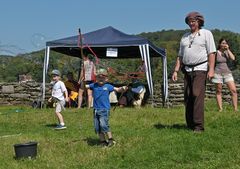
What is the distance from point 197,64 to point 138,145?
5.53 ft

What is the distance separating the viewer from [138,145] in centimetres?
712

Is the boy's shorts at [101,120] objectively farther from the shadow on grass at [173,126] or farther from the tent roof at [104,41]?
the tent roof at [104,41]

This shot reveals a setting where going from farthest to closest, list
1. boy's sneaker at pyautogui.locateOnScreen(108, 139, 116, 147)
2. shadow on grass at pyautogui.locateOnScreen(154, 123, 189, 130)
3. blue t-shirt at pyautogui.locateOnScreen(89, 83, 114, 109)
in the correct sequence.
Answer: shadow on grass at pyautogui.locateOnScreen(154, 123, 189, 130), blue t-shirt at pyautogui.locateOnScreen(89, 83, 114, 109), boy's sneaker at pyautogui.locateOnScreen(108, 139, 116, 147)

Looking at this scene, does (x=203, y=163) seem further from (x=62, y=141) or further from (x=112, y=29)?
(x=112, y=29)

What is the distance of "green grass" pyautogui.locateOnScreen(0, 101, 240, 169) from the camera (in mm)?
6176

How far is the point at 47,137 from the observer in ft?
28.0

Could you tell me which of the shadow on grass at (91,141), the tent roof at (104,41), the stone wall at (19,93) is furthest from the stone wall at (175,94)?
the shadow on grass at (91,141)

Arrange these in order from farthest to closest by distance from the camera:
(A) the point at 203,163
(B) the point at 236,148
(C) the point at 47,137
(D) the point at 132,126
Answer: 1. (D) the point at 132,126
2. (C) the point at 47,137
3. (B) the point at 236,148
4. (A) the point at 203,163

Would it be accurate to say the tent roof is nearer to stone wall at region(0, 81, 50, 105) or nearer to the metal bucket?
stone wall at region(0, 81, 50, 105)

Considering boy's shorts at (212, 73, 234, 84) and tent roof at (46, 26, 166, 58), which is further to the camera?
tent roof at (46, 26, 166, 58)

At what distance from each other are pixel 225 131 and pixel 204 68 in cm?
105

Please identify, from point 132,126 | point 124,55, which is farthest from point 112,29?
point 132,126

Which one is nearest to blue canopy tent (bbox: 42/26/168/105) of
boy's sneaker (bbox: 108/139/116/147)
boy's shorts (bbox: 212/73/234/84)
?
boy's shorts (bbox: 212/73/234/84)

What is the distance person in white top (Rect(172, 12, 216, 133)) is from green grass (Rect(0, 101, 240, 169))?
34 cm
